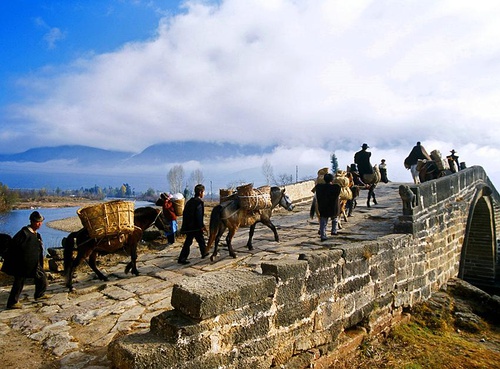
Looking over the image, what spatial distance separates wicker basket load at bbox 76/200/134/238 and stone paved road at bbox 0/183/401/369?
1.05 m

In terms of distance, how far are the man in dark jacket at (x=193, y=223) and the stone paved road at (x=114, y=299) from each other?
28cm

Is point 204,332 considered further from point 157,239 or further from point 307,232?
point 157,239

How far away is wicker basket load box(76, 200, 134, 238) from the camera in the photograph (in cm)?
565

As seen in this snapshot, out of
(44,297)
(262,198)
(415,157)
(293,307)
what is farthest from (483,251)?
(44,297)

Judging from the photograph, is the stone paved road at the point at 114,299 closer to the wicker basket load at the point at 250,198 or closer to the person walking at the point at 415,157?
the wicker basket load at the point at 250,198

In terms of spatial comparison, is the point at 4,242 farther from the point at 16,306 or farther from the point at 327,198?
the point at 327,198

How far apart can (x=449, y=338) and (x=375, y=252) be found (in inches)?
91.8

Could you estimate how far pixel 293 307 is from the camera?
12.7 ft

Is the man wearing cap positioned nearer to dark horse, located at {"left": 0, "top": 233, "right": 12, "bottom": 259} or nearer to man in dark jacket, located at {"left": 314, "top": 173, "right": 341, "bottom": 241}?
dark horse, located at {"left": 0, "top": 233, "right": 12, "bottom": 259}

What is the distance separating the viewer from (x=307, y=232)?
33.0ft

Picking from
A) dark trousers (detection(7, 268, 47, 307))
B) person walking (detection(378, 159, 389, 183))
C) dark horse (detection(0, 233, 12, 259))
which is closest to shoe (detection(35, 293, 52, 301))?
dark trousers (detection(7, 268, 47, 307))

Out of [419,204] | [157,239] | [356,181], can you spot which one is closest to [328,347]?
[419,204]

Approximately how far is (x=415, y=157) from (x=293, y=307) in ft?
46.6

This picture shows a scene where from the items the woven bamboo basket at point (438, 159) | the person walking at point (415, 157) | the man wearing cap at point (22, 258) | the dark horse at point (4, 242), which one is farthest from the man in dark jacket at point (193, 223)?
the person walking at point (415, 157)
